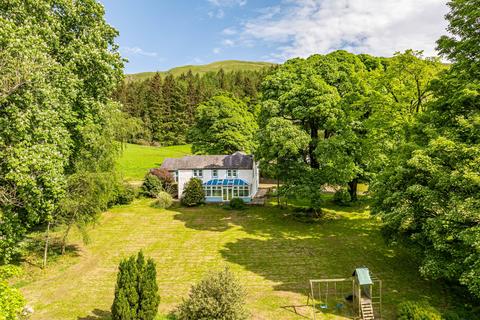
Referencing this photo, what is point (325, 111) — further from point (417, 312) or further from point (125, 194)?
point (125, 194)

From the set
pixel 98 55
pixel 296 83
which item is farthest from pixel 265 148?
pixel 98 55

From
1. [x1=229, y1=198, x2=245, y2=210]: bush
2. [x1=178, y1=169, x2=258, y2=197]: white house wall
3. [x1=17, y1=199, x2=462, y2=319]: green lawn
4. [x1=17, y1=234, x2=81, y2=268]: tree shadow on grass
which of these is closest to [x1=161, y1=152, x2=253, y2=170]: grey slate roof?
[x1=178, y1=169, x2=258, y2=197]: white house wall

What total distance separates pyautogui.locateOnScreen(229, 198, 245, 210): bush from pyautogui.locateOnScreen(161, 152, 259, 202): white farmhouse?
Result: 2.74m

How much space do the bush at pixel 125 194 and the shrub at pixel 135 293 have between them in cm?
2784

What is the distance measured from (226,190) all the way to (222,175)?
2256mm

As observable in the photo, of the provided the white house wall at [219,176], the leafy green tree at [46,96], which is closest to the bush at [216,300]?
the leafy green tree at [46,96]

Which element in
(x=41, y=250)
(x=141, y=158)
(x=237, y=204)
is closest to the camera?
(x=41, y=250)

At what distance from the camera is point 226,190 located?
4512 centimetres

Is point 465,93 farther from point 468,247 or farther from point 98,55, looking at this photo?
point 98,55

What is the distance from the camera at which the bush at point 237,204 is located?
4141cm

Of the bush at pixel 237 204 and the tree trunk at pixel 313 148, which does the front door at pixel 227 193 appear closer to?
the bush at pixel 237 204

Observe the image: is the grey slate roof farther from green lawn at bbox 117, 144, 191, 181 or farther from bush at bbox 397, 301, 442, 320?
bush at bbox 397, 301, 442, 320

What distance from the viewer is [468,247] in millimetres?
15797

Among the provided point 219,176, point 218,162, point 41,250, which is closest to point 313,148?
point 219,176
